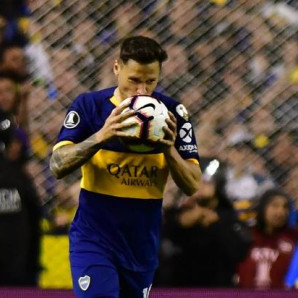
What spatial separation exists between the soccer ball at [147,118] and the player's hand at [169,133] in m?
0.02

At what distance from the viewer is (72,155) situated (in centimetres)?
471

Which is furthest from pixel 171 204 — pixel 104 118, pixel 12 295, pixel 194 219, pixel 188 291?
pixel 104 118

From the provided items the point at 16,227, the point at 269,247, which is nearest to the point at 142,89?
the point at 16,227

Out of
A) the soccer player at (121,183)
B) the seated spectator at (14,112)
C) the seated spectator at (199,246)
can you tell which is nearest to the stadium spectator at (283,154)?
the seated spectator at (199,246)

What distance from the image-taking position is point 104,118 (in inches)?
193

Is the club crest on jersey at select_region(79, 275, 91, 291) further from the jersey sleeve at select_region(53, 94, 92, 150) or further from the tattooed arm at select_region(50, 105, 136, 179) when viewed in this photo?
the jersey sleeve at select_region(53, 94, 92, 150)

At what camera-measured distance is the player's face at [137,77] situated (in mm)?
4746

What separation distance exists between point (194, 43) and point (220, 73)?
0.26 m

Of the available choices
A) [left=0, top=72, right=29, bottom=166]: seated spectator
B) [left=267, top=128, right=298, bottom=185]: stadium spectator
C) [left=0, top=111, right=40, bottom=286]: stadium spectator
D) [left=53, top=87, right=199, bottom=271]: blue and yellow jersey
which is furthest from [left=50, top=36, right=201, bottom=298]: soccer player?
[left=267, top=128, right=298, bottom=185]: stadium spectator

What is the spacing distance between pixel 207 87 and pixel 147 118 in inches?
128

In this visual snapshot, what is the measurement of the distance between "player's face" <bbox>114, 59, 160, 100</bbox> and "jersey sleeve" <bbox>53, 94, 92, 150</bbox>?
208mm

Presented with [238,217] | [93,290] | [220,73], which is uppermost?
[93,290]

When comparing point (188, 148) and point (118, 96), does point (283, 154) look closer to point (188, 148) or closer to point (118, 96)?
point (188, 148)

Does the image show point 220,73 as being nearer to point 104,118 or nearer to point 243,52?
point 243,52
